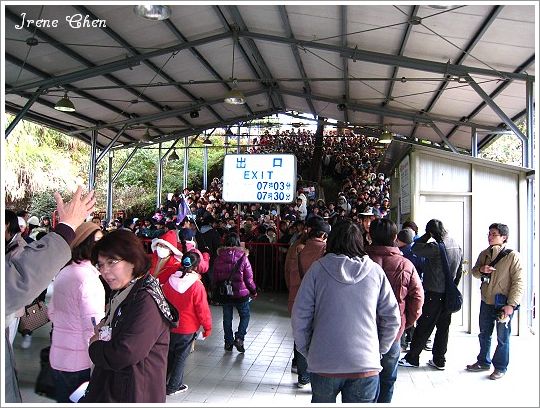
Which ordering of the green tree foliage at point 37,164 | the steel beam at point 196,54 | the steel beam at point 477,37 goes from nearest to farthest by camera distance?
the steel beam at point 477,37, the steel beam at point 196,54, the green tree foliage at point 37,164

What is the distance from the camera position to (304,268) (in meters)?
5.12

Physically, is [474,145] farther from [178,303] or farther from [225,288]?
[178,303]

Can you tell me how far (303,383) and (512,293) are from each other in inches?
92.4

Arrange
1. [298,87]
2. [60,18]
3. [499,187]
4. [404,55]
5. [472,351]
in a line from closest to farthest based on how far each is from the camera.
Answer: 1. [472,351]
2. [499,187]
3. [60,18]
4. [404,55]
5. [298,87]

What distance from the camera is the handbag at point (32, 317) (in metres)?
3.80

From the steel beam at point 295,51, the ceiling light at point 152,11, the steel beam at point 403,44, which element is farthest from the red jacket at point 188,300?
the steel beam at point 295,51

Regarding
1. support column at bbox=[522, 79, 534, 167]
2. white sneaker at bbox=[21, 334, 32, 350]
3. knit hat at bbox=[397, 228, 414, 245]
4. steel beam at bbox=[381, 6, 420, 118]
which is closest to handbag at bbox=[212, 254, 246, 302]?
knit hat at bbox=[397, 228, 414, 245]

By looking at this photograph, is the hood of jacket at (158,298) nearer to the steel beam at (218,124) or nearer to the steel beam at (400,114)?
the steel beam at (400,114)

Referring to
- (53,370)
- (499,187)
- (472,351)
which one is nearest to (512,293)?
(472,351)

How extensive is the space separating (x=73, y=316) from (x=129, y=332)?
1.02 meters

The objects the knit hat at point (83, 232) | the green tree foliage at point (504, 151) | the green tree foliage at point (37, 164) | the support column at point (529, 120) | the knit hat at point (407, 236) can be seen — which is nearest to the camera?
the knit hat at point (83, 232)

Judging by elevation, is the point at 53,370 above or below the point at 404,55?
below

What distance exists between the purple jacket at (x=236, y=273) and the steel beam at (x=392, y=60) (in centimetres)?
513

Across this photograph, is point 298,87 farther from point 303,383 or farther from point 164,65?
point 303,383
